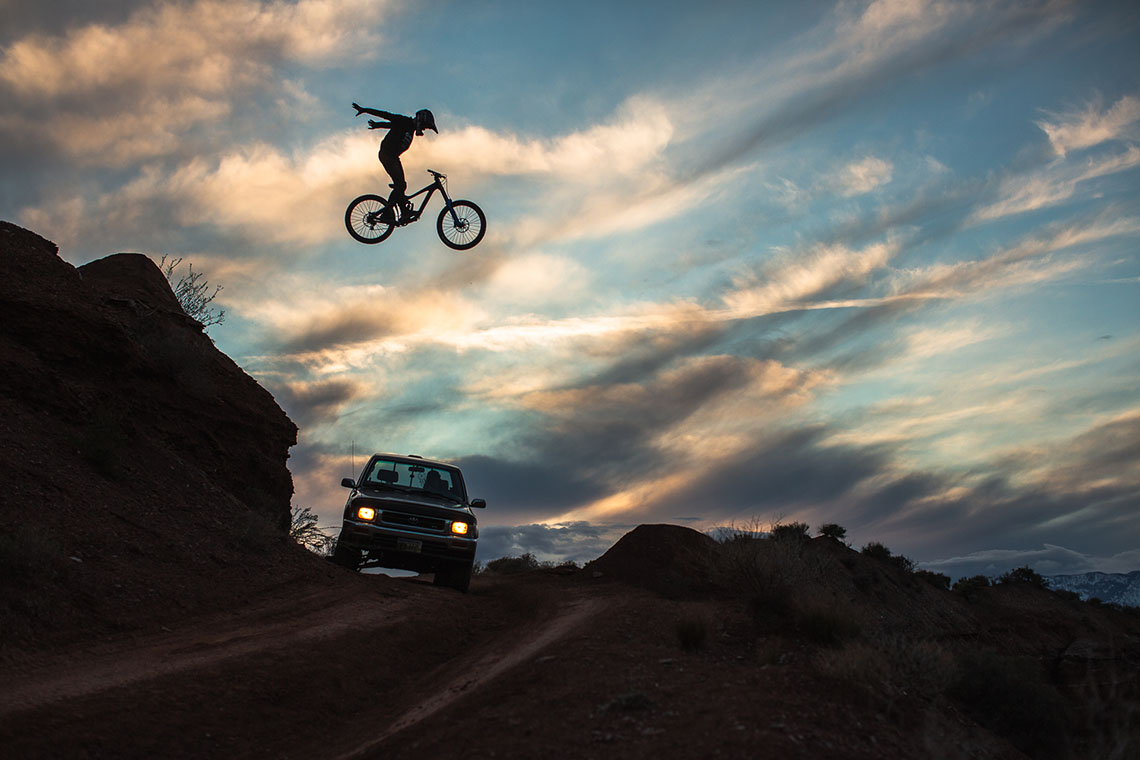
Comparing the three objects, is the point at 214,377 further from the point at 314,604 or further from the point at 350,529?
the point at 314,604

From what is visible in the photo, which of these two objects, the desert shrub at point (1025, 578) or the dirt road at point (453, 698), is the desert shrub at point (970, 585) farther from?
the dirt road at point (453, 698)

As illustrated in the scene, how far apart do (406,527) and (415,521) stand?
0.58 ft

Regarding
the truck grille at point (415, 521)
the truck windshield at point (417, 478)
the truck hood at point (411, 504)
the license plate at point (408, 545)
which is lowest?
the license plate at point (408, 545)

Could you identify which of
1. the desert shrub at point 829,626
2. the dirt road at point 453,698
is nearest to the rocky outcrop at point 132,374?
the dirt road at point 453,698

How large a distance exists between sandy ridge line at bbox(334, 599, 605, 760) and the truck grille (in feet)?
11.3

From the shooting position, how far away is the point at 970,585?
3234 cm

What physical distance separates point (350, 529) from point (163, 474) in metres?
3.88

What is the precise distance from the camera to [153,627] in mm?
9453

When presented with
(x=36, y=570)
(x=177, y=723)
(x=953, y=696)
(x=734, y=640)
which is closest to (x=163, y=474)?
(x=36, y=570)

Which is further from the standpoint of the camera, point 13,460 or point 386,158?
point 386,158

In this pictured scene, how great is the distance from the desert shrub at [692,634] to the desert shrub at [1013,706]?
2.49 meters

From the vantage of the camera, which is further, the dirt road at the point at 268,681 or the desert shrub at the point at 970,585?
the desert shrub at the point at 970,585

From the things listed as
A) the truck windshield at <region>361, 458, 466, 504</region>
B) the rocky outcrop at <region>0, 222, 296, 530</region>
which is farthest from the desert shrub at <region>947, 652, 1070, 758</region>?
the rocky outcrop at <region>0, 222, 296, 530</region>

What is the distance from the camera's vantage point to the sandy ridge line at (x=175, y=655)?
261 inches
